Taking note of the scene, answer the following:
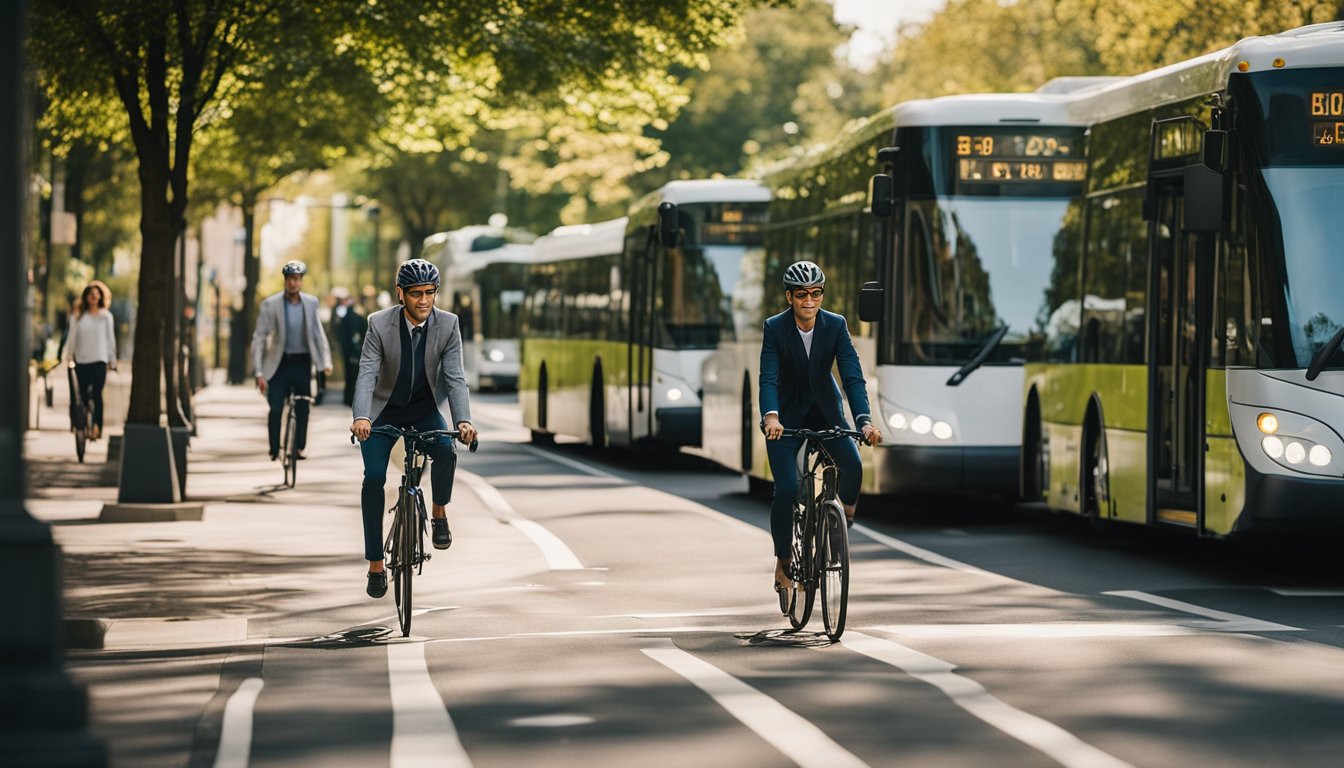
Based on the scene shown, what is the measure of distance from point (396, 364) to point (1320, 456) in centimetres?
504

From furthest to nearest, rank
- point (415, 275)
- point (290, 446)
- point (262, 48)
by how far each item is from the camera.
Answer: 1. point (262, 48)
2. point (290, 446)
3. point (415, 275)

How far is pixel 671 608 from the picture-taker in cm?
1330

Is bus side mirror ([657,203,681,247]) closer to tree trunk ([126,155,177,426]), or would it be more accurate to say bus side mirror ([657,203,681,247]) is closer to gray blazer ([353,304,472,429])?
tree trunk ([126,155,177,426])

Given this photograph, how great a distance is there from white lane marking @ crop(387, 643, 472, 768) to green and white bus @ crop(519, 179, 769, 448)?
14563 mm

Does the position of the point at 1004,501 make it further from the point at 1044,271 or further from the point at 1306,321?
the point at 1306,321

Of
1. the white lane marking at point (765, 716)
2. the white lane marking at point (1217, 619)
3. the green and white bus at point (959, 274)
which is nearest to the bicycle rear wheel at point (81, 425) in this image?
the green and white bus at point (959, 274)

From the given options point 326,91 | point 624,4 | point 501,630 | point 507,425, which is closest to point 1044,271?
point 624,4

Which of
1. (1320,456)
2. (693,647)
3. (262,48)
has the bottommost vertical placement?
(693,647)

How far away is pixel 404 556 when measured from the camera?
12172mm

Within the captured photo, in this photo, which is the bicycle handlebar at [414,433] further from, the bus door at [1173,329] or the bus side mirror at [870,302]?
the bus side mirror at [870,302]

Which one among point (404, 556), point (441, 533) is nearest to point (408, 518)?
point (404, 556)

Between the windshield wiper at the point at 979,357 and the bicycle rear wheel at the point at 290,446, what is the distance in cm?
653

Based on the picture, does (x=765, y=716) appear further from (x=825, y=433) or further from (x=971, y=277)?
(x=971, y=277)

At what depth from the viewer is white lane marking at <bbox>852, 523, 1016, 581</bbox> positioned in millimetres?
15375
